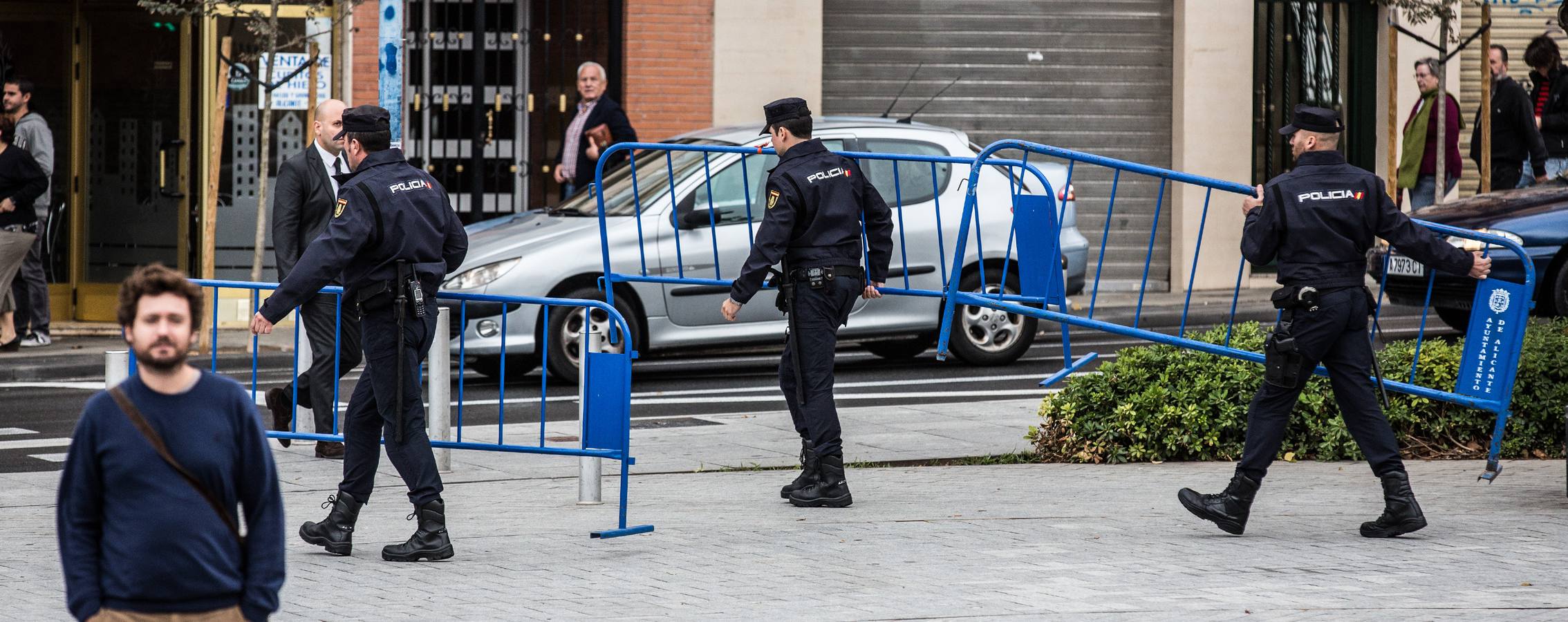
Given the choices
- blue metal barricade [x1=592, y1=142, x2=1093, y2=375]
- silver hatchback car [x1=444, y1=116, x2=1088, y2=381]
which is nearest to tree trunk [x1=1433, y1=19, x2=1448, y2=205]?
silver hatchback car [x1=444, y1=116, x2=1088, y2=381]

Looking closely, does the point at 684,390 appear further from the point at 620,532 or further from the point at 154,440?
the point at 154,440

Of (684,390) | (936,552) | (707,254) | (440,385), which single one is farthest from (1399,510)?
(684,390)

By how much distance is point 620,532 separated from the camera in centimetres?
718

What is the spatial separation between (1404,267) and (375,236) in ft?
27.1

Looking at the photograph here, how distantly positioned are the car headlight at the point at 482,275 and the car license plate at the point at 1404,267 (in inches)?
223

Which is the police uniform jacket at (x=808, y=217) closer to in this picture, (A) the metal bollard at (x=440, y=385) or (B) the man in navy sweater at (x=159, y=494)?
(A) the metal bollard at (x=440, y=385)

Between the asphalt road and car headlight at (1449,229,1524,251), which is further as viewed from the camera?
the asphalt road

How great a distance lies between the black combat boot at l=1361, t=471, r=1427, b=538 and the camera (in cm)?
706

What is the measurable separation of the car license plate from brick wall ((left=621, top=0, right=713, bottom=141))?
22.6 feet

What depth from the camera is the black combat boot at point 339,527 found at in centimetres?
680

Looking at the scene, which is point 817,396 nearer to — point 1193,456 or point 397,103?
point 1193,456

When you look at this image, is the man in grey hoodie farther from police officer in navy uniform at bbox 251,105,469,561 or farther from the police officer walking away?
the police officer walking away

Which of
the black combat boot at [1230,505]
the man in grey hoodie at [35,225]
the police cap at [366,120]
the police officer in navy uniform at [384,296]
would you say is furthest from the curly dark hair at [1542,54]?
the police cap at [366,120]

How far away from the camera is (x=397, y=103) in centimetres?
1048
